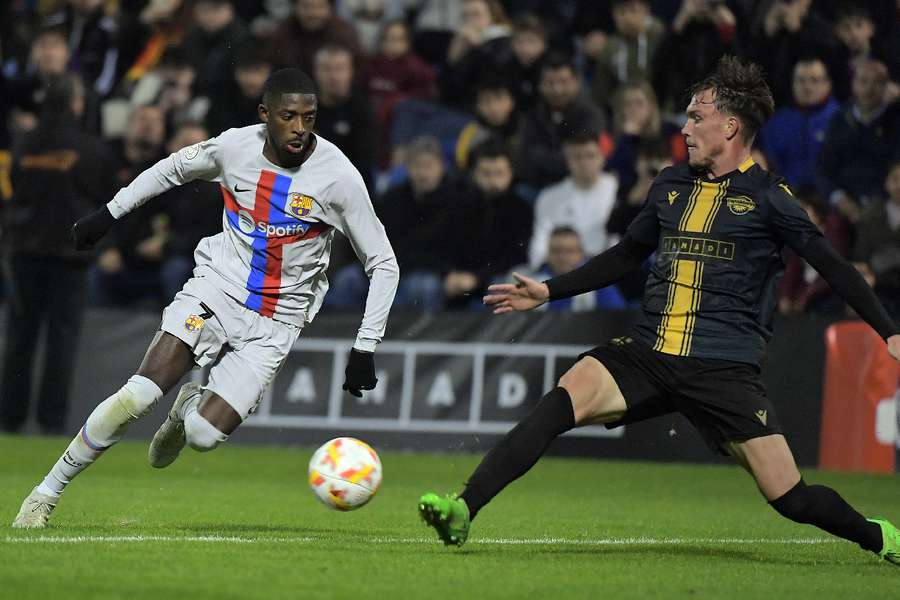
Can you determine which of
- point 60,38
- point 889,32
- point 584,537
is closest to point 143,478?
point 584,537

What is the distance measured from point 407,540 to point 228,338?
4.45 feet

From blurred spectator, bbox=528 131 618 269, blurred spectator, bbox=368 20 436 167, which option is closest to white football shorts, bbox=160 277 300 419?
blurred spectator, bbox=528 131 618 269

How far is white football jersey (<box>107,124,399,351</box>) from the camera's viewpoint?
308 inches

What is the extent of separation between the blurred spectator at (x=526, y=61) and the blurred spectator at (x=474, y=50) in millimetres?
130

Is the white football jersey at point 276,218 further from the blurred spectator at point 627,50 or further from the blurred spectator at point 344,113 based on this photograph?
the blurred spectator at point 627,50

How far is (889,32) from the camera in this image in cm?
1460

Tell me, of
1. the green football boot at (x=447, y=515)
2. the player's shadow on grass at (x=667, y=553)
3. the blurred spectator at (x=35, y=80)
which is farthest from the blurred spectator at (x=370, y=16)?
the green football boot at (x=447, y=515)

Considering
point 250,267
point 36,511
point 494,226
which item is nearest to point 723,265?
point 250,267

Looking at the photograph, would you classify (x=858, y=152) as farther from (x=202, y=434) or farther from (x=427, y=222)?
(x=202, y=434)

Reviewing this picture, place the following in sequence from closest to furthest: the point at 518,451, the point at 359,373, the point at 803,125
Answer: the point at 518,451 < the point at 359,373 < the point at 803,125

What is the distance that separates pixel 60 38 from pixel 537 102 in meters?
5.05

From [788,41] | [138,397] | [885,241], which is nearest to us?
[138,397]

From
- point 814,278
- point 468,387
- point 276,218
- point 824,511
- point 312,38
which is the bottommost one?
point 468,387

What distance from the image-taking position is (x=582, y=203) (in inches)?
596
